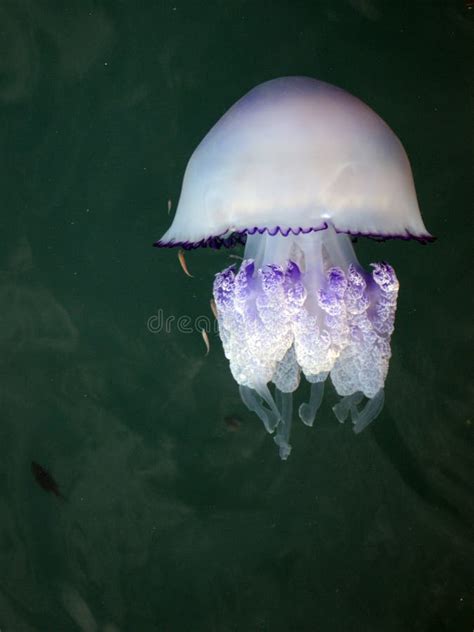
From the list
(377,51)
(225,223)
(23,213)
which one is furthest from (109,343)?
(377,51)

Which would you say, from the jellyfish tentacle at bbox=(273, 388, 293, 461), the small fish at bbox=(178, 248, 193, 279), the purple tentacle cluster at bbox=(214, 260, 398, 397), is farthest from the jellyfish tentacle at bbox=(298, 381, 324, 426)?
the small fish at bbox=(178, 248, 193, 279)

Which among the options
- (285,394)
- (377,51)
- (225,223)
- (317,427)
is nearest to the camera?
(225,223)

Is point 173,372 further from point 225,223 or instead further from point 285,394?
point 225,223

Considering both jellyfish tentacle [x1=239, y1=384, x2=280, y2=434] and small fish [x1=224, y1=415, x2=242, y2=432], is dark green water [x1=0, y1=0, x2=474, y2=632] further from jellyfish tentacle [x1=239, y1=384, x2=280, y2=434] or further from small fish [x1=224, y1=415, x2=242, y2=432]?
jellyfish tentacle [x1=239, y1=384, x2=280, y2=434]

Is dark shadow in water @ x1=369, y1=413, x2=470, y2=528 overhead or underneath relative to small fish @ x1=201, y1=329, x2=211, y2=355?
A: underneath

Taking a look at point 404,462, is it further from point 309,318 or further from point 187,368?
point 309,318

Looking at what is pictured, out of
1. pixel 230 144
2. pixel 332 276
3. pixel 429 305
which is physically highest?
pixel 230 144
